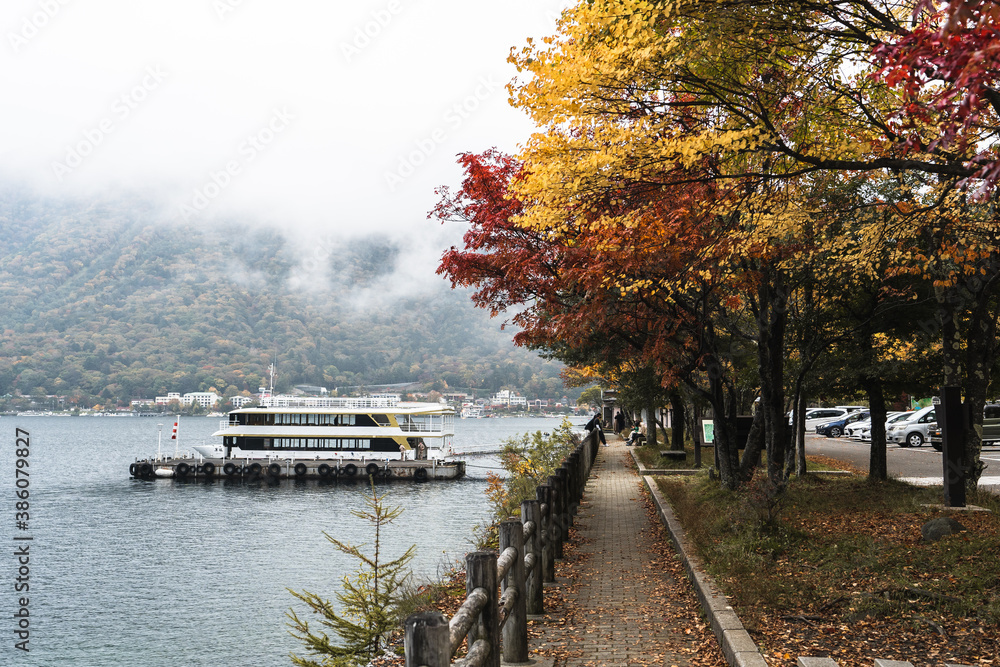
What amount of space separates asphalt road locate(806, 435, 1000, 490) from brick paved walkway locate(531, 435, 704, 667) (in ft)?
→ 35.4

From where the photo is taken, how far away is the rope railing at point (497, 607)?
11.8ft

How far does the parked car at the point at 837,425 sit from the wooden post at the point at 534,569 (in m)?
47.1

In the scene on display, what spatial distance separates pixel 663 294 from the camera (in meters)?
14.0

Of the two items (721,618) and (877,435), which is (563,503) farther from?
(877,435)

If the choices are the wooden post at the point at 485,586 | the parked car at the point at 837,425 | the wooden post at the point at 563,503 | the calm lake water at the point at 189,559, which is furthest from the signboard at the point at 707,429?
the wooden post at the point at 485,586

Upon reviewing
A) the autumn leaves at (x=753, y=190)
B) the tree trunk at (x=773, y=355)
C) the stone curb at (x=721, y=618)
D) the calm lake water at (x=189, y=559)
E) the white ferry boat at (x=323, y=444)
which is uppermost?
the autumn leaves at (x=753, y=190)

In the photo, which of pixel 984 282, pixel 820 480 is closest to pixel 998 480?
pixel 820 480

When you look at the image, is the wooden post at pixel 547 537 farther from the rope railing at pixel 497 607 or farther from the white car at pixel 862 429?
the white car at pixel 862 429

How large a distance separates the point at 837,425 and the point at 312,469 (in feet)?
115

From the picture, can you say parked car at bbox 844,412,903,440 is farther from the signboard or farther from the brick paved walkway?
the brick paved walkway

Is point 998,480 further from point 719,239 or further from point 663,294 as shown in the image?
point 719,239

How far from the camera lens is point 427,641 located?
11.7 ft

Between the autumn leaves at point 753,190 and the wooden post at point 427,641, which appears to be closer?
the wooden post at point 427,641

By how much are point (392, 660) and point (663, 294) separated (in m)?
8.18
